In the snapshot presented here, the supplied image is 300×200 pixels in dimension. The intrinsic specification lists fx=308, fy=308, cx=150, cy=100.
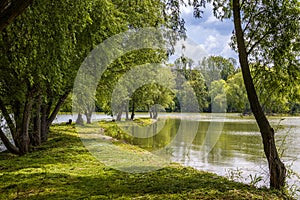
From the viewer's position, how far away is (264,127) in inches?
279

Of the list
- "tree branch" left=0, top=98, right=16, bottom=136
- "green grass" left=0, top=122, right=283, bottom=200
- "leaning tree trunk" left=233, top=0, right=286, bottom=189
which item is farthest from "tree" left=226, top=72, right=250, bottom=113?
"tree branch" left=0, top=98, right=16, bottom=136

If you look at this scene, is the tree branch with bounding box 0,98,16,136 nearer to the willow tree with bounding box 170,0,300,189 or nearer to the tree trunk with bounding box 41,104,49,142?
the tree trunk with bounding box 41,104,49,142

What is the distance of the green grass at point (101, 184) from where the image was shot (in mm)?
6184

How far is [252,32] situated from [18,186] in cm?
694

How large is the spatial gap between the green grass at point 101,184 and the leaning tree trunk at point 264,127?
456 millimetres

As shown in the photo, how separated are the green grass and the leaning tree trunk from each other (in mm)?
456

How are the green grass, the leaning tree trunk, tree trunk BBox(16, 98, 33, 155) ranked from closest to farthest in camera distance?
the green grass
the leaning tree trunk
tree trunk BBox(16, 98, 33, 155)

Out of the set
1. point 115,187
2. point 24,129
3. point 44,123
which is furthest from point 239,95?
point 44,123

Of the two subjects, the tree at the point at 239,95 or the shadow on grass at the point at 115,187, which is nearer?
the shadow on grass at the point at 115,187

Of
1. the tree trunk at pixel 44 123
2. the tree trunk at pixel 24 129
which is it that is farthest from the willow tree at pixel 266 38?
the tree trunk at pixel 44 123

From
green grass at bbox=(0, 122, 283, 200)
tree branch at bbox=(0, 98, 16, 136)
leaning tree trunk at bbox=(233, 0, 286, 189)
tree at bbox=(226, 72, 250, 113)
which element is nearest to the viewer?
green grass at bbox=(0, 122, 283, 200)

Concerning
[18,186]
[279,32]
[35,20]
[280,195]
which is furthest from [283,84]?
[18,186]

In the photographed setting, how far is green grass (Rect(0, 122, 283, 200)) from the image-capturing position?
20.3ft

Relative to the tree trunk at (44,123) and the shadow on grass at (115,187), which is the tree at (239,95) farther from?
the tree trunk at (44,123)
